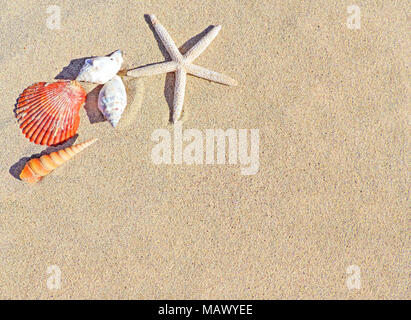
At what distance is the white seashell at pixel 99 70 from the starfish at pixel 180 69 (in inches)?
4.4

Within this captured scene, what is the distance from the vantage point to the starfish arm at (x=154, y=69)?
2.13 m

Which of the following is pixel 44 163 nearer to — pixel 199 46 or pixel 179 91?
pixel 179 91

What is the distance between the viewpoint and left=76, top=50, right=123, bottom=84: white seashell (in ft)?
6.83

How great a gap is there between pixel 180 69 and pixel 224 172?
2.35 feet

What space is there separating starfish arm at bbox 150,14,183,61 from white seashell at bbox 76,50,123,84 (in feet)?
1.10

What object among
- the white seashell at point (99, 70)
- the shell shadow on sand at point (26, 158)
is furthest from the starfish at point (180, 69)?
the shell shadow on sand at point (26, 158)

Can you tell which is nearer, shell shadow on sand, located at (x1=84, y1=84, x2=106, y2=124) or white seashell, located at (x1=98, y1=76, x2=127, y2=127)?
white seashell, located at (x1=98, y1=76, x2=127, y2=127)

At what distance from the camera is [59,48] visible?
2.21 meters

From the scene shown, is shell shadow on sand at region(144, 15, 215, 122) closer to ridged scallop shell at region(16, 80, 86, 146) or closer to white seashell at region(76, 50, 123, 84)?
white seashell at region(76, 50, 123, 84)

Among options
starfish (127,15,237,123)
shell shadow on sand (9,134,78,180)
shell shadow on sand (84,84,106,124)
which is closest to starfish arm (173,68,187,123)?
starfish (127,15,237,123)

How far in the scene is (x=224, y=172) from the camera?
220 cm

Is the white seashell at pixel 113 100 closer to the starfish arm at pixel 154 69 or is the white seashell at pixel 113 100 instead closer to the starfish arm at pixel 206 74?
the starfish arm at pixel 154 69

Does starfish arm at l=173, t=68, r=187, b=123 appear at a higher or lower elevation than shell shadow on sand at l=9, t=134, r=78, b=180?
higher

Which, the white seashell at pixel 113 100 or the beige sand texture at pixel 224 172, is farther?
the beige sand texture at pixel 224 172
